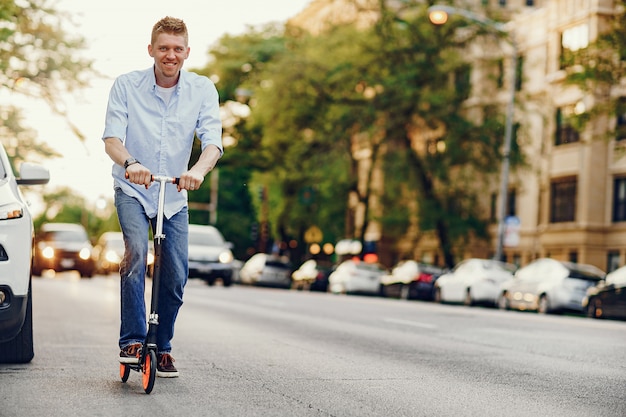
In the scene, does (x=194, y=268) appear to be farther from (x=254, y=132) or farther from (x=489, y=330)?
(x=254, y=132)

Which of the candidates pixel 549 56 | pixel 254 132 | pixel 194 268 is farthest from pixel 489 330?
pixel 254 132

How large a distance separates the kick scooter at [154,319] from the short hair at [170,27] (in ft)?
2.97

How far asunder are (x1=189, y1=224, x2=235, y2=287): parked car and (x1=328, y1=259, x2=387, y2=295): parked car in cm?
990

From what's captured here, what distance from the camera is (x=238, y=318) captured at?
17109 millimetres

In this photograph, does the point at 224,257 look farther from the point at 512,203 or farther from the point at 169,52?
the point at 169,52

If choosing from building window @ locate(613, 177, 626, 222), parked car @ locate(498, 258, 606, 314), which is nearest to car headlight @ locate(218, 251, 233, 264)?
parked car @ locate(498, 258, 606, 314)

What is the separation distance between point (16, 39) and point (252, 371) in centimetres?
1661

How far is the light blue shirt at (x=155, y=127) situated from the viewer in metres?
7.72

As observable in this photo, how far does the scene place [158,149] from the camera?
25.4 ft

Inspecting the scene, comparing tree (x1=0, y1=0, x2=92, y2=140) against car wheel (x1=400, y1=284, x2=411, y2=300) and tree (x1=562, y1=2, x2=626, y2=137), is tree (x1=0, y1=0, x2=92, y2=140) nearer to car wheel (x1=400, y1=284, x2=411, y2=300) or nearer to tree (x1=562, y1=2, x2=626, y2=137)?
tree (x1=562, y1=2, x2=626, y2=137)

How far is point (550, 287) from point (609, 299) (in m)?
3.06

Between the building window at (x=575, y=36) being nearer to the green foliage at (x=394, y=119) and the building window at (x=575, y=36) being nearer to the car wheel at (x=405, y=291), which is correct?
the green foliage at (x=394, y=119)

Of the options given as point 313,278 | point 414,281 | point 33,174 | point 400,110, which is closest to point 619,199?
point 400,110

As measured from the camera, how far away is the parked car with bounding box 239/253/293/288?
50344mm
